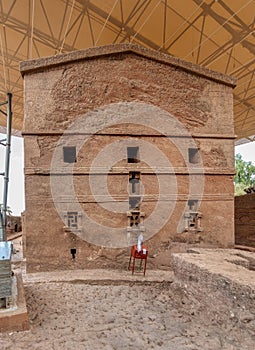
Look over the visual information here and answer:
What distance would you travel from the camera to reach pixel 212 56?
1689cm

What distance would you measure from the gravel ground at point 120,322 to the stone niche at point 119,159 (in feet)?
6.81

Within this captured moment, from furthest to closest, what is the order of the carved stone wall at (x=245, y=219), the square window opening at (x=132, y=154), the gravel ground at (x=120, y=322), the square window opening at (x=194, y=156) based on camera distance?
1. the carved stone wall at (x=245, y=219)
2. the square window opening at (x=194, y=156)
3. the square window opening at (x=132, y=154)
4. the gravel ground at (x=120, y=322)

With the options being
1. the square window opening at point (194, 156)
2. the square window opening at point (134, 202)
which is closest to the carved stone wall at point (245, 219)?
the square window opening at point (194, 156)

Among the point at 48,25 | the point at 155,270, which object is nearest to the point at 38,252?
the point at 155,270

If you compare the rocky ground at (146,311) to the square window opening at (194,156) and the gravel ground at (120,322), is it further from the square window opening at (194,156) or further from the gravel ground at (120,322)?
the square window opening at (194,156)

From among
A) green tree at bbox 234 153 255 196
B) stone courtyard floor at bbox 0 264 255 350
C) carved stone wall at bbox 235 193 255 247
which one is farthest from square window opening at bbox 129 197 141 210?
green tree at bbox 234 153 255 196

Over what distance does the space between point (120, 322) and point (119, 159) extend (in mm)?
5622

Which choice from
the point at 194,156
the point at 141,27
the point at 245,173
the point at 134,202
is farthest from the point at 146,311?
the point at 245,173

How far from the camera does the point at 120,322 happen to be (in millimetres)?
5418

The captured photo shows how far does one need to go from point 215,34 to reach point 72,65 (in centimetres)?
941

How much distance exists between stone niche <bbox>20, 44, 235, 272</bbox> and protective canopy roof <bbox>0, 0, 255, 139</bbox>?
4840 mm

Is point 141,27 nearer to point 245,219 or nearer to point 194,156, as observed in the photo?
point 194,156

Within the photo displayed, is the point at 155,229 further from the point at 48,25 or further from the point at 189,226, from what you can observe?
the point at 48,25

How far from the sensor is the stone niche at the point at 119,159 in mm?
9188
